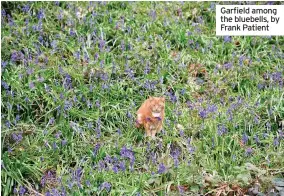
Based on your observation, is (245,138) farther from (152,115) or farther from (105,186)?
(105,186)

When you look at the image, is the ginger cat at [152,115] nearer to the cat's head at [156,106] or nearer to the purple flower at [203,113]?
the cat's head at [156,106]

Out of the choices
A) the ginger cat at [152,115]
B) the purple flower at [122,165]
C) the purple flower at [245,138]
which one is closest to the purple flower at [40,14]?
the ginger cat at [152,115]

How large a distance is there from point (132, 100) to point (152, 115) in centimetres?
53

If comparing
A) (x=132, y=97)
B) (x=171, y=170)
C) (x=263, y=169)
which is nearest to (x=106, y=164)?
(x=171, y=170)

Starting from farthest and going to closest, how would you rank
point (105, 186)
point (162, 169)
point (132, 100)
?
point (132, 100), point (162, 169), point (105, 186)

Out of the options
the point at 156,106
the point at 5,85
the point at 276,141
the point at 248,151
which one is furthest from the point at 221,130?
the point at 5,85

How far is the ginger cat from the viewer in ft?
17.1

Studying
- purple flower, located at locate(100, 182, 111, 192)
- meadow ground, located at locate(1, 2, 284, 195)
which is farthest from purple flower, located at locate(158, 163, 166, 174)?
purple flower, located at locate(100, 182, 111, 192)

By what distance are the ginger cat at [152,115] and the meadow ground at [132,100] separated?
11cm

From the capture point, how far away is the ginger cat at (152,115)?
5.21 m

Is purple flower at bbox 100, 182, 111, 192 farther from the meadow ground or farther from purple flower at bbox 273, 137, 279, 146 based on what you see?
purple flower at bbox 273, 137, 279, 146

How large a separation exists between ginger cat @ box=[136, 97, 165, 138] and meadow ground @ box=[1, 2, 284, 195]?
0.11m

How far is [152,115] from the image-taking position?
17.1 ft

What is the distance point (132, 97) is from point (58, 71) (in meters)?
0.80
